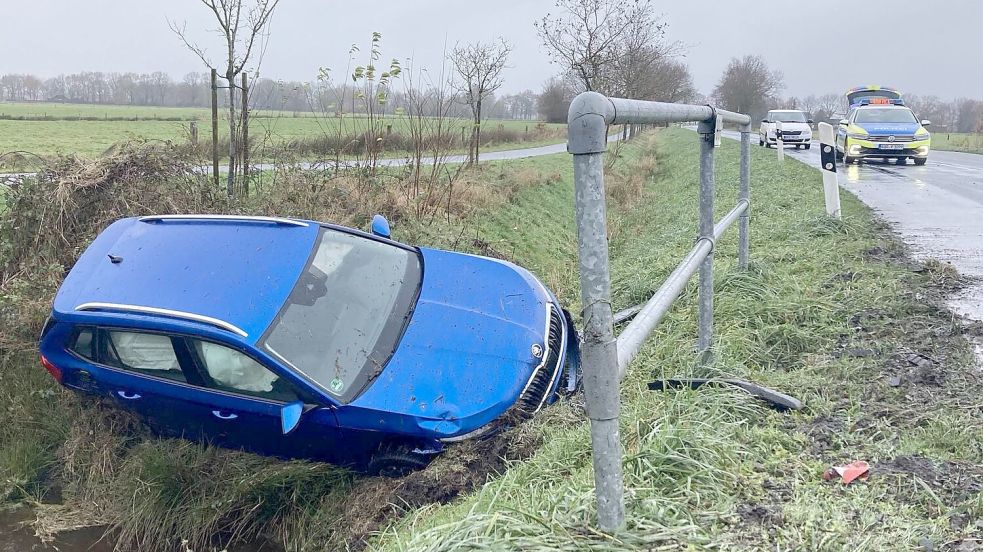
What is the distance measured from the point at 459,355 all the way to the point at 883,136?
50.2 ft

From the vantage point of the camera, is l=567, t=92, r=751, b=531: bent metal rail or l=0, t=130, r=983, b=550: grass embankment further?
l=0, t=130, r=983, b=550: grass embankment

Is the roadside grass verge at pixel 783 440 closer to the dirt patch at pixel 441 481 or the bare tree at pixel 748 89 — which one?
the dirt patch at pixel 441 481

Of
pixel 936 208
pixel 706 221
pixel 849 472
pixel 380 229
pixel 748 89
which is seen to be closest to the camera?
pixel 849 472

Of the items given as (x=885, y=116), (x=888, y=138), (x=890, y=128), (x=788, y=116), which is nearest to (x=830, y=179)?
(x=888, y=138)

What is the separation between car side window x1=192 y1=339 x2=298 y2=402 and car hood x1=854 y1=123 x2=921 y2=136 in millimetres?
15990

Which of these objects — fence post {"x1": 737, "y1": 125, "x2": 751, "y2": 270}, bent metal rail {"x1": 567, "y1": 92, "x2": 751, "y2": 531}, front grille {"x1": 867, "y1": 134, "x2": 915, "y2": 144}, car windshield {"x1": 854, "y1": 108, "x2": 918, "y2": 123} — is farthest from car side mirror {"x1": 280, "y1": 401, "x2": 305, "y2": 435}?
car windshield {"x1": 854, "y1": 108, "x2": 918, "y2": 123}

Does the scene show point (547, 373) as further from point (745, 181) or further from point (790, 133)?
point (790, 133)

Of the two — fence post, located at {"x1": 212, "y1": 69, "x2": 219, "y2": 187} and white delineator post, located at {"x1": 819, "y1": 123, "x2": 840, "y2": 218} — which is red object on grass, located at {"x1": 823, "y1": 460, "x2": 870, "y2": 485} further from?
fence post, located at {"x1": 212, "y1": 69, "x2": 219, "y2": 187}

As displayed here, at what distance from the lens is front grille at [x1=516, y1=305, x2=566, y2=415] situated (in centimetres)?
432

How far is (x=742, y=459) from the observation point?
2580 mm

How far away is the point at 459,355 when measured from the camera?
447cm

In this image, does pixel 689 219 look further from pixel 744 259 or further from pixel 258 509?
pixel 258 509

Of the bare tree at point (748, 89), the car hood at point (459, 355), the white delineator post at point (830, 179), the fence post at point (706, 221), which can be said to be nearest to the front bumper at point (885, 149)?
the white delineator post at point (830, 179)

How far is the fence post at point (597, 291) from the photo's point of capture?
1.70 m
